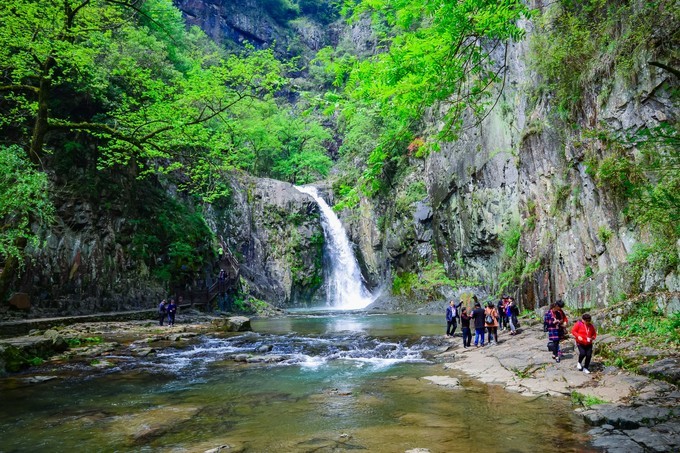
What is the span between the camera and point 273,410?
7660 mm

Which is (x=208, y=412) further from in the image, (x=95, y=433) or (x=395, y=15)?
(x=395, y=15)

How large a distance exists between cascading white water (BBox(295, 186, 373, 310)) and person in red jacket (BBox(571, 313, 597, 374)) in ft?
87.4

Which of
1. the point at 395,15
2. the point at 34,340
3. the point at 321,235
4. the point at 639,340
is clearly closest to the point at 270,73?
the point at 395,15

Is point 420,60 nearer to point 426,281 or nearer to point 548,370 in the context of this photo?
point 548,370

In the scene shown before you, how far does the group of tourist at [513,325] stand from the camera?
884 centimetres

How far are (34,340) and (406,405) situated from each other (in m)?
12.0

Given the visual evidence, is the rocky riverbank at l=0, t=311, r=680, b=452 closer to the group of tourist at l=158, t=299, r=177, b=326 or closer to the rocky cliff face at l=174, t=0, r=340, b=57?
the group of tourist at l=158, t=299, r=177, b=326

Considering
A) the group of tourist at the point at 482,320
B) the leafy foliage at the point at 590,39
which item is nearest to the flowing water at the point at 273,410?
the group of tourist at the point at 482,320

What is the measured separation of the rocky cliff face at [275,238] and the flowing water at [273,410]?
74.3ft

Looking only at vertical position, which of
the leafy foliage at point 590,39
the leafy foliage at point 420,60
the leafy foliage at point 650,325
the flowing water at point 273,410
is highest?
the leafy foliage at point 590,39

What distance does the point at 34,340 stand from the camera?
13.0 m

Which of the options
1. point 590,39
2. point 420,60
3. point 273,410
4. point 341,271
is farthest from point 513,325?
point 341,271

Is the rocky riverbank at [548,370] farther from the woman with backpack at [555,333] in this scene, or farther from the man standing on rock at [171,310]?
the man standing on rock at [171,310]

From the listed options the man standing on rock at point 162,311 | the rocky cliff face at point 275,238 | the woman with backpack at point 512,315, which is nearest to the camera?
the woman with backpack at point 512,315
